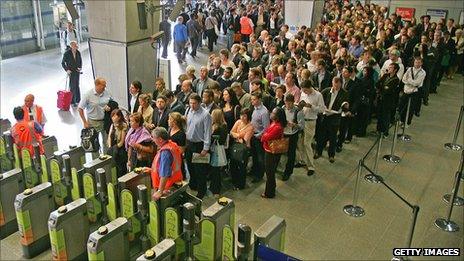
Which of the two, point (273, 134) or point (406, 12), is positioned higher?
point (406, 12)

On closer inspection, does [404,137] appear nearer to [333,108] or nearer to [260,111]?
[333,108]

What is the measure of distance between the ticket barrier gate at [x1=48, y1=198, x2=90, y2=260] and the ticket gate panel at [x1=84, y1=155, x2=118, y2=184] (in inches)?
33.4

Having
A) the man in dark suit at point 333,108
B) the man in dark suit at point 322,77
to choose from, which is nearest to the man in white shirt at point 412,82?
the man in dark suit at point 322,77

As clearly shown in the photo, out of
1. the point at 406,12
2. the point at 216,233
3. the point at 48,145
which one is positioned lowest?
the point at 216,233

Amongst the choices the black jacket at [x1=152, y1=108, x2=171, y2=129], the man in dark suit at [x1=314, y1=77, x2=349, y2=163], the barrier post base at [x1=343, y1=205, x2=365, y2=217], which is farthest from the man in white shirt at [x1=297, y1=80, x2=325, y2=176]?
the black jacket at [x1=152, y1=108, x2=171, y2=129]

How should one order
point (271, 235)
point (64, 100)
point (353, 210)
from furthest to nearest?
point (64, 100) < point (353, 210) < point (271, 235)

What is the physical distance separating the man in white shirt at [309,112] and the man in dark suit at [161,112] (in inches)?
80.0

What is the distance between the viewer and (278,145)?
6.04 meters

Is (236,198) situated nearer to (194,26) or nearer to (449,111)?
(449,111)

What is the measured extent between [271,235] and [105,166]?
2.66 metres

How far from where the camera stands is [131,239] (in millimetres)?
5121

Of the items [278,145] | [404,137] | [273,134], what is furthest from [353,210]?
[404,137]

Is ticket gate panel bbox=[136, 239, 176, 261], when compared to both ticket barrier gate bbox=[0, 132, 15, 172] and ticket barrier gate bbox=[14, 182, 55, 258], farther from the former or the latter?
ticket barrier gate bbox=[0, 132, 15, 172]
